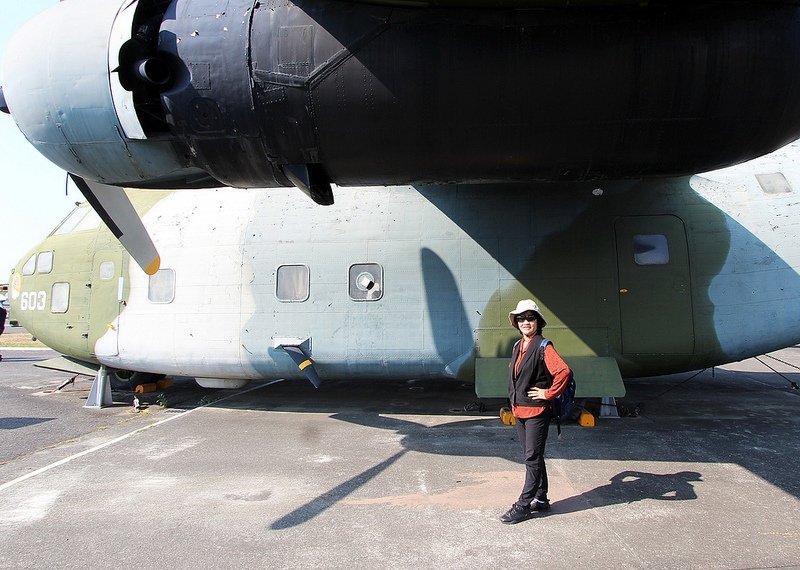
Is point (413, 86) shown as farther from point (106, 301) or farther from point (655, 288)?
point (106, 301)

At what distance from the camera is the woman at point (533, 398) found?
3.89 meters

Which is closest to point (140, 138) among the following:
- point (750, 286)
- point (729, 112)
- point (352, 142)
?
point (352, 142)

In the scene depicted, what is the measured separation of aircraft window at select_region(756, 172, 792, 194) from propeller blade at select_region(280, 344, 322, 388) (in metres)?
6.81

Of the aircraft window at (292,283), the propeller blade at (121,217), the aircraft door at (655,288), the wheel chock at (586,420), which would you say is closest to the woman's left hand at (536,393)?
the wheel chock at (586,420)

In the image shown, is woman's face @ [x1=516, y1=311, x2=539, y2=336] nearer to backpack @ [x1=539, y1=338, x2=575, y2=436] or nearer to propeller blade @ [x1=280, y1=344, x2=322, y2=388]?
backpack @ [x1=539, y1=338, x2=575, y2=436]

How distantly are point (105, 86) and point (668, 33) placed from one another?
4.14m

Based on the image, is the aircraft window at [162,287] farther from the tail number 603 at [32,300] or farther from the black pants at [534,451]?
the black pants at [534,451]

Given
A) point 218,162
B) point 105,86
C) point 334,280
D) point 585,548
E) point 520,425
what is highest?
point 105,86

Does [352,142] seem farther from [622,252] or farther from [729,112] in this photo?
[622,252]

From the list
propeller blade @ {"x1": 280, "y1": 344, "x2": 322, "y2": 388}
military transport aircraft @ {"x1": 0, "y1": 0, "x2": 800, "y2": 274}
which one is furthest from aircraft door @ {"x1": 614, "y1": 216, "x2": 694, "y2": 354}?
propeller blade @ {"x1": 280, "y1": 344, "x2": 322, "y2": 388}

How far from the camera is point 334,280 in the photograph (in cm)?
725

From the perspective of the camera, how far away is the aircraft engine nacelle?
3281 millimetres

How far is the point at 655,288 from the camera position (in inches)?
261

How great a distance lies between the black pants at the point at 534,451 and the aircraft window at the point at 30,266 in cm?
951
